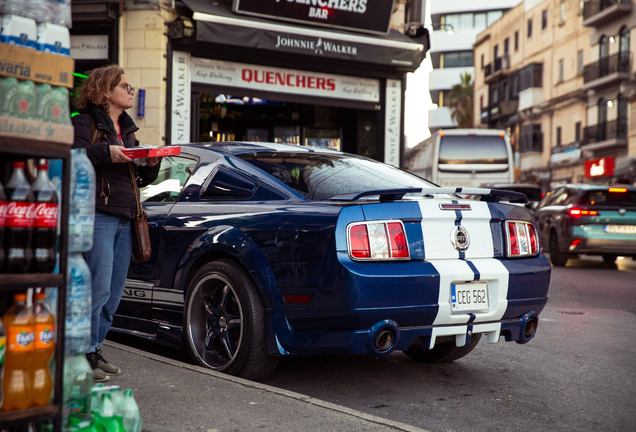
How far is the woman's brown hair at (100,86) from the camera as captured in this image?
404cm

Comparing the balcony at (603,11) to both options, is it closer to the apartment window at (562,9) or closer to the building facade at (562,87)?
the building facade at (562,87)

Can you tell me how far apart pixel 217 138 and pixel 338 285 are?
42.5 feet

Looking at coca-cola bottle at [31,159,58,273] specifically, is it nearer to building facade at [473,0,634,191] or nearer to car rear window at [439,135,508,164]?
car rear window at [439,135,508,164]

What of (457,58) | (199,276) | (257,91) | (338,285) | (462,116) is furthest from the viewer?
(457,58)

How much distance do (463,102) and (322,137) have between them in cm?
4911

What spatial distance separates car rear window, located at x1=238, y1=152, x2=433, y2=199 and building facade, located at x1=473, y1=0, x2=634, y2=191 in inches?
1286

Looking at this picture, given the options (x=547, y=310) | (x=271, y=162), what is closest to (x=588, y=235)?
(x=547, y=310)

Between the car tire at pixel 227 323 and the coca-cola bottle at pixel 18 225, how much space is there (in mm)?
1963

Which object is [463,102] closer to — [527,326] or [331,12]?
[331,12]

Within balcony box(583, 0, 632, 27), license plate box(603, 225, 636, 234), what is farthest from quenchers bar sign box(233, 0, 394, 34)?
balcony box(583, 0, 632, 27)

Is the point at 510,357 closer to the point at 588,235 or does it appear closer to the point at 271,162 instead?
the point at 271,162

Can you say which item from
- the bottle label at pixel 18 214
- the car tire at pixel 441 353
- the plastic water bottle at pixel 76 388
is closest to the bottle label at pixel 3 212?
the bottle label at pixel 18 214

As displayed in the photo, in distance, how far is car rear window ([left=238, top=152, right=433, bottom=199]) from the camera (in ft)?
15.0

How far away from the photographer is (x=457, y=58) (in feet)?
233
